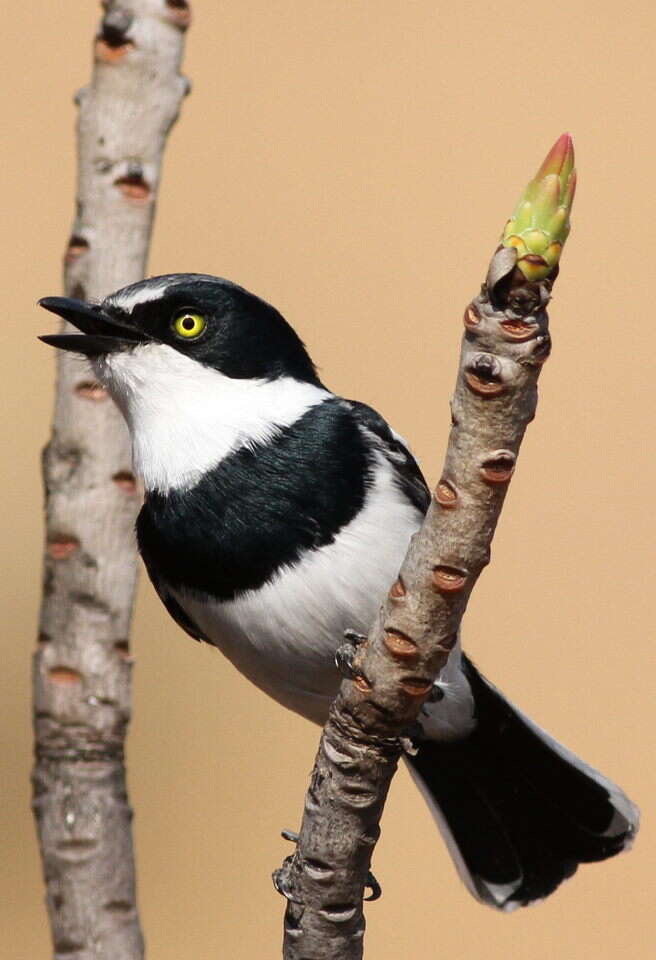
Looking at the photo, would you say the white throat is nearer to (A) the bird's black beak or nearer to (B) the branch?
(A) the bird's black beak

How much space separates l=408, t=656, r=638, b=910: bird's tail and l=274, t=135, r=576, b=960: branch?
0.94 meters

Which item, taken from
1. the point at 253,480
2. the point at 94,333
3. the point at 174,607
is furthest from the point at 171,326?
the point at 174,607

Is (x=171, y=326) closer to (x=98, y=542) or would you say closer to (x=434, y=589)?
(x=98, y=542)

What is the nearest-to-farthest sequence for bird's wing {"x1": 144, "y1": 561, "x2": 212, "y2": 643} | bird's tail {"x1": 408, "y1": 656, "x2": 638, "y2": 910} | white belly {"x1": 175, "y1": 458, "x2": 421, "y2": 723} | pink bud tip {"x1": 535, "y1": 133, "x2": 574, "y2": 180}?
pink bud tip {"x1": 535, "y1": 133, "x2": 574, "y2": 180}, white belly {"x1": 175, "y1": 458, "x2": 421, "y2": 723}, bird's wing {"x1": 144, "y1": 561, "x2": 212, "y2": 643}, bird's tail {"x1": 408, "y1": 656, "x2": 638, "y2": 910}

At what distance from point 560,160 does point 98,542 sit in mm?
1660

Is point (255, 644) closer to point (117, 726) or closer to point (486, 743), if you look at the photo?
point (117, 726)

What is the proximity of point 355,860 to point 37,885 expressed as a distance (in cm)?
264

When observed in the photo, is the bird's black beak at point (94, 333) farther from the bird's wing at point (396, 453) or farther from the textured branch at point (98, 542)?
the bird's wing at point (396, 453)

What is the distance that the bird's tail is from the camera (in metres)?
2.99

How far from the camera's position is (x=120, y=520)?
116 inches

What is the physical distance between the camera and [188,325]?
2.71 meters

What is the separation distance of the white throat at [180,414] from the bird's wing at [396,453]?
121 millimetres

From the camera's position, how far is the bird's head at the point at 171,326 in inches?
105

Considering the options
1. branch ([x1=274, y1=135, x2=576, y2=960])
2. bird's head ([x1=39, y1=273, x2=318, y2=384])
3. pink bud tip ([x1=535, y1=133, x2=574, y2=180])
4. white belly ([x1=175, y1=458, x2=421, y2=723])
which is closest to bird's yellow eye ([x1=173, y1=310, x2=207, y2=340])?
bird's head ([x1=39, y1=273, x2=318, y2=384])
